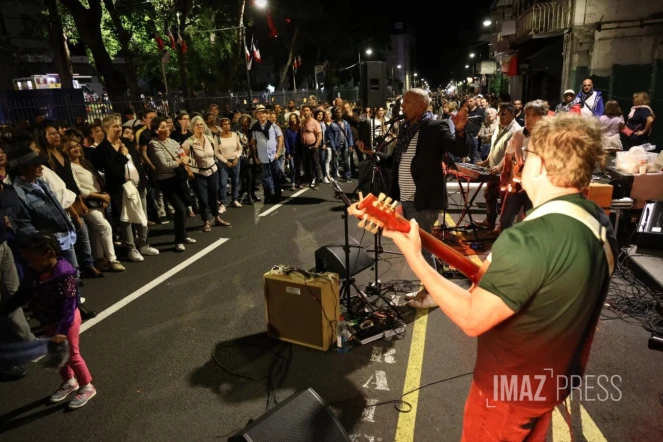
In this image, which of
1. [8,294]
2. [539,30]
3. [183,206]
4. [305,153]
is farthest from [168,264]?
[539,30]

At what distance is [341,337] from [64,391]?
Answer: 2.41 m

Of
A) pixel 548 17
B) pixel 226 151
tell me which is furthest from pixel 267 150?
pixel 548 17

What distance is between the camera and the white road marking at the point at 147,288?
5.00 metres

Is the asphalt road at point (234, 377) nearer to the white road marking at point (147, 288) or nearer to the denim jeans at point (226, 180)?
the white road marking at point (147, 288)

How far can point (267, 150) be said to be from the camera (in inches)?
378

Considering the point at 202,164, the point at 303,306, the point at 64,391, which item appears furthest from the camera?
the point at 202,164

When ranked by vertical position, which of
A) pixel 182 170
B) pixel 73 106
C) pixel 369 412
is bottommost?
pixel 369 412

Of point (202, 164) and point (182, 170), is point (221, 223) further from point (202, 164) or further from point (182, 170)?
point (182, 170)

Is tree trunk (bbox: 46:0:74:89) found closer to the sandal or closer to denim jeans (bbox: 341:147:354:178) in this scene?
denim jeans (bbox: 341:147:354:178)

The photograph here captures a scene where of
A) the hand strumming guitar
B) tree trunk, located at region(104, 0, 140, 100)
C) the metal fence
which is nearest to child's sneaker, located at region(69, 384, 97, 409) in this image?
the hand strumming guitar

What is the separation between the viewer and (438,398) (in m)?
3.44

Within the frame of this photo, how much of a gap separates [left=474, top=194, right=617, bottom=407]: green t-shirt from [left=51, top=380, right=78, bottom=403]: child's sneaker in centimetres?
355

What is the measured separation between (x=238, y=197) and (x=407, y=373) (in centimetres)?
715

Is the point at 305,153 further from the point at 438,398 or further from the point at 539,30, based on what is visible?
the point at 539,30
